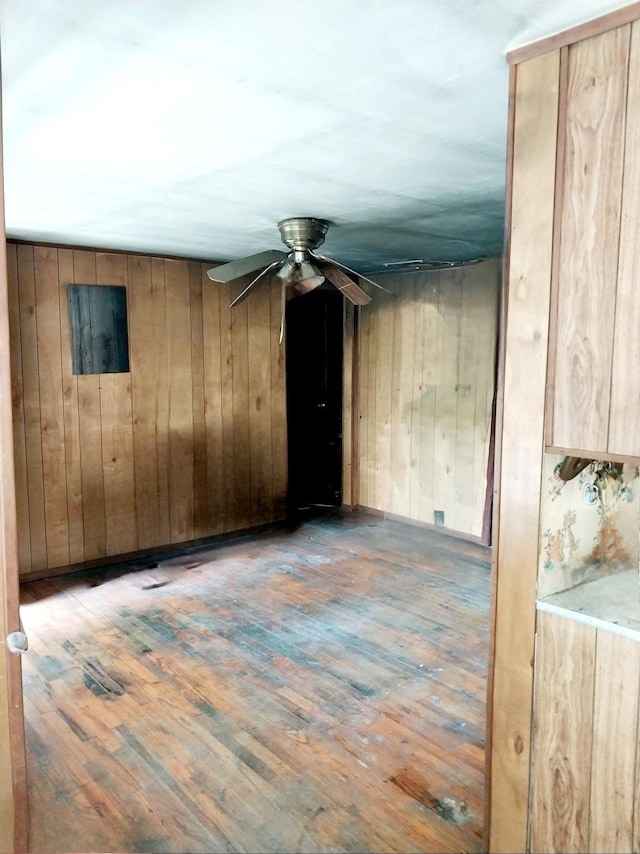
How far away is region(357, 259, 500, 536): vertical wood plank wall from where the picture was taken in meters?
4.84

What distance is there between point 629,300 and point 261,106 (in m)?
1.13

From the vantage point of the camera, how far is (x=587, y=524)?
1.79m

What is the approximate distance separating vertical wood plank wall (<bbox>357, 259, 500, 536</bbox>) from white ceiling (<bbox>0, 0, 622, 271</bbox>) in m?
1.63

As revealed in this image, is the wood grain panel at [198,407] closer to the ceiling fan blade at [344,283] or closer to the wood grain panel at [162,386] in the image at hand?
the wood grain panel at [162,386]

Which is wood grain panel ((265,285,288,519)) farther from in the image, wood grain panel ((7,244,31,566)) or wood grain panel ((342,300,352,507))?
wood grain panel ((7,244,31,566))

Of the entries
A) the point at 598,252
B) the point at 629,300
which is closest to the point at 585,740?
the point at 629,300

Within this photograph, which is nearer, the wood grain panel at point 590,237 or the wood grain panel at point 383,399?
the wood grain panel at point 590,237

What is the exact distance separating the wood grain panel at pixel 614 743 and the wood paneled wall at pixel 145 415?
3.64 m

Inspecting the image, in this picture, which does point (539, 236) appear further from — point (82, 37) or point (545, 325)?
point (82, 37)

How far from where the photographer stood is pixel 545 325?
1.55 meters

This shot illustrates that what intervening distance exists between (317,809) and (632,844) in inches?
38.5

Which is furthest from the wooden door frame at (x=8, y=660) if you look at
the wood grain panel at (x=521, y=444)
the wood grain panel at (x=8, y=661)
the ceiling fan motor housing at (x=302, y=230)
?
the ceiling fan motor housing at (x=302, y=230)

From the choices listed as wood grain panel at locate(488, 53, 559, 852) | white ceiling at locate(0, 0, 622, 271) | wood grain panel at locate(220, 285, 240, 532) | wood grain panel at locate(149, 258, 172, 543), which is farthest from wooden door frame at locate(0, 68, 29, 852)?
wood grain panel at locate(220, 285, 240, 532)

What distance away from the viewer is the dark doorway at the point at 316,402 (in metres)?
6.02
